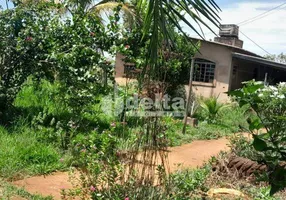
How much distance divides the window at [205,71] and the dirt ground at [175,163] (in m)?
6.78

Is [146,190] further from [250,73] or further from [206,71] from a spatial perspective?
[250,73]

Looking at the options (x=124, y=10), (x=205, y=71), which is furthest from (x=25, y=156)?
(x=205, y=71)

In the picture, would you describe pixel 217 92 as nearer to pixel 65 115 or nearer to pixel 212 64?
pixel 212 64

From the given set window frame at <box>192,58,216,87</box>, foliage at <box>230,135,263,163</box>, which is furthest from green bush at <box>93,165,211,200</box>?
window frame at <box>192,58,216,87</box>

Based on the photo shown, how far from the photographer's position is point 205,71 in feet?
52.4

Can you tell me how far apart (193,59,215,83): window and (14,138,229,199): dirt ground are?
6.78 metres

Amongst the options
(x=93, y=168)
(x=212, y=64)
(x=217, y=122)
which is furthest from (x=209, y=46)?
(x=93, y=168)

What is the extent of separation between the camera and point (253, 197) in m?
4.77

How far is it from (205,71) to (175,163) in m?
10.1

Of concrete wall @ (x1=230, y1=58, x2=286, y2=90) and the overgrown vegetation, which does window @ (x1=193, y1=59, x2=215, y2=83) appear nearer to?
concrete wall @ (x1=230, y1=58, x2=286, y2=90)

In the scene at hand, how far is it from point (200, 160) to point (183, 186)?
2.95m

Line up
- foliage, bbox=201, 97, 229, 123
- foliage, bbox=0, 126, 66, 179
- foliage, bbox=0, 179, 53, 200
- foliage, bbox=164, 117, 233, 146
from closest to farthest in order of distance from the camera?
1. foliage, bbox=0, 179, 53, 200
2. foliage, bbox=0, 126, 66, 179
3. foliage, bbox=164, 117, 233, 146
4. foliage, bbox=201, 97, 229, 123

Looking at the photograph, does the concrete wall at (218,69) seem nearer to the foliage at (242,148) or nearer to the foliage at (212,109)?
the foliage at (212,109)

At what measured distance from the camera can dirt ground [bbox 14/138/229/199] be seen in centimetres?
464
